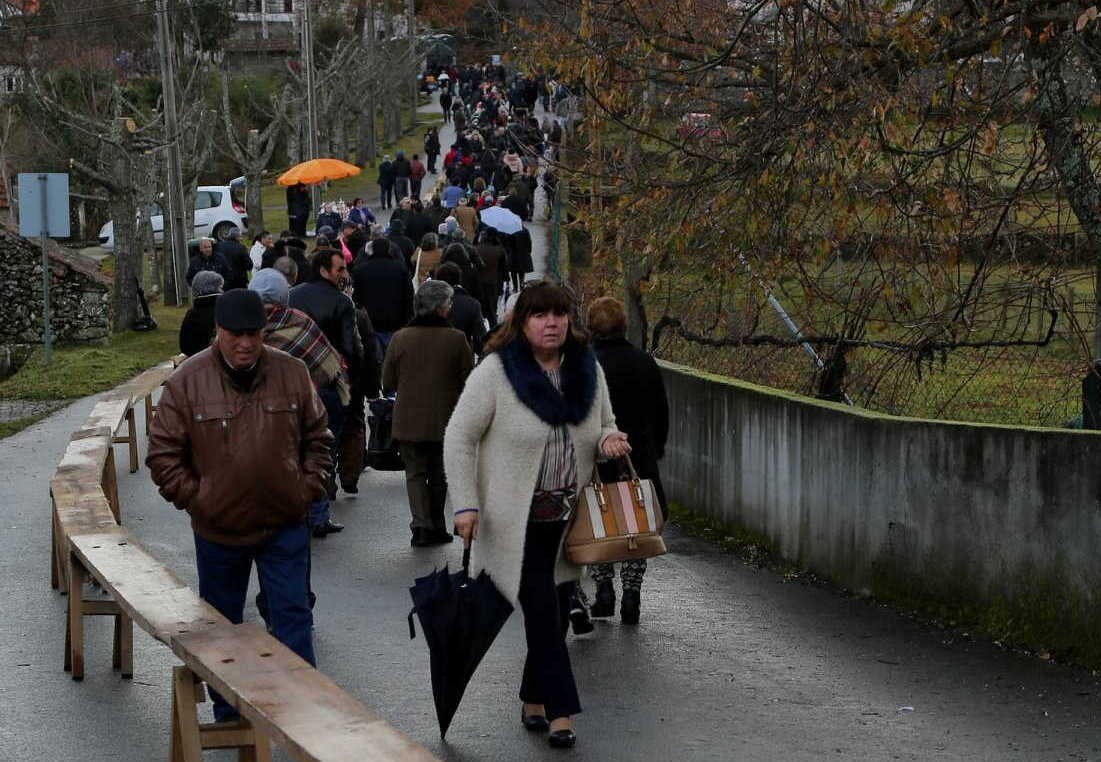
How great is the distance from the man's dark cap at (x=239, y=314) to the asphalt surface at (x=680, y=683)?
5.63ft

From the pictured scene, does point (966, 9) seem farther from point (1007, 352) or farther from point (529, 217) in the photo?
point (529, 217)

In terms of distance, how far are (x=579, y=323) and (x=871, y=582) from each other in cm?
307

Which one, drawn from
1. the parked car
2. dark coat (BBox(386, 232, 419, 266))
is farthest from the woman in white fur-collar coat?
the parked car

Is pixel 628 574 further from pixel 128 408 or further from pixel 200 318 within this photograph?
pixel 128 408

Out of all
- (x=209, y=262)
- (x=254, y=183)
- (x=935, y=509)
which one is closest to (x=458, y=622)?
(x=935, y=509)

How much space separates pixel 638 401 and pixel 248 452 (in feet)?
8.67

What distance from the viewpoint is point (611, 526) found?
6.91m

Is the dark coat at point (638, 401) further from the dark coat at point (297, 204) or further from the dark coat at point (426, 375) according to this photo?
the dark coat at point (297, 204)

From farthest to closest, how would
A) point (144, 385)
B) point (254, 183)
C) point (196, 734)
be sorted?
point (254, 183), point (144, 385), point (196, 734)

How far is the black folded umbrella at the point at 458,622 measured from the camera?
271 inches

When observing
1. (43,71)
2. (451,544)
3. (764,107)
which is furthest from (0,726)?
(43,71)

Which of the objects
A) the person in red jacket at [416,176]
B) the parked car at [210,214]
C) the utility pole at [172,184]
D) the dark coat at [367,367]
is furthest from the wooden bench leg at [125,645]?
the person in red jacket at [416,176]

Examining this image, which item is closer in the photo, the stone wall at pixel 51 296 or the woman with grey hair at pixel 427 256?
the woman with grey hair at pixel 427 256

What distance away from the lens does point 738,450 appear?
11367mm
